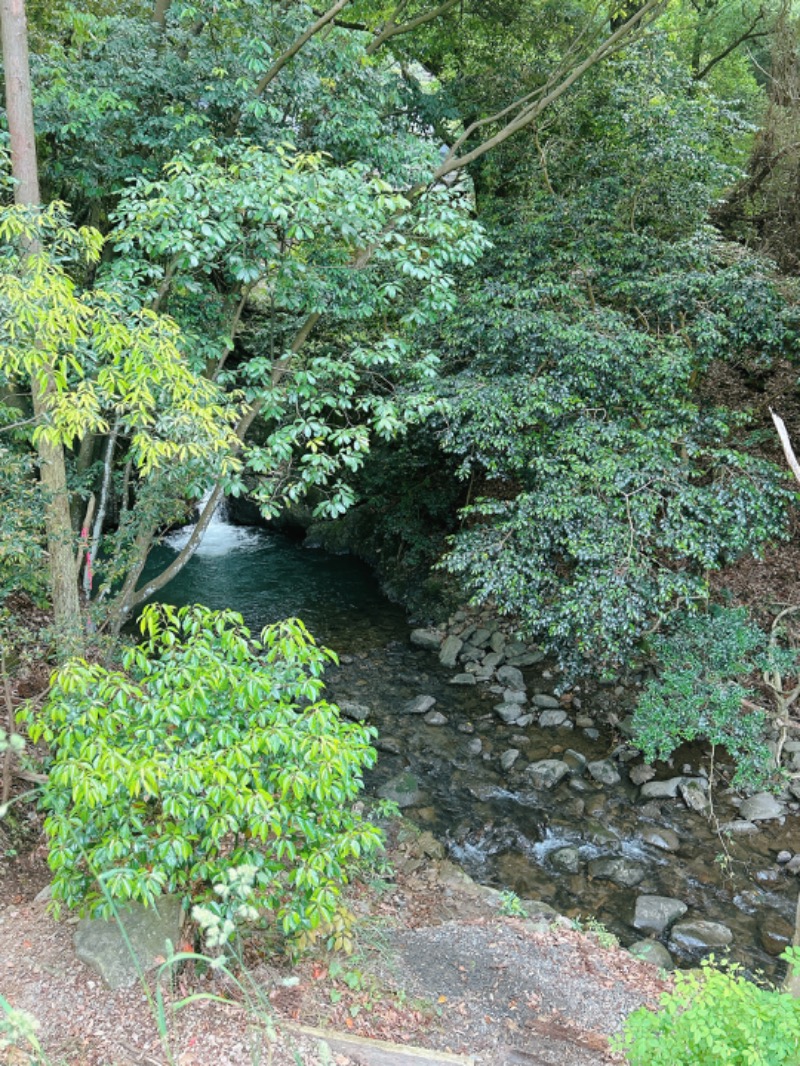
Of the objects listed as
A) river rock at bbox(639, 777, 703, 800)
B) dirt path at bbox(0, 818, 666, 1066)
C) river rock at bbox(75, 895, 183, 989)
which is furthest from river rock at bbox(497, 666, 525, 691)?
river rock at bbox(75, 895, 183, 989)

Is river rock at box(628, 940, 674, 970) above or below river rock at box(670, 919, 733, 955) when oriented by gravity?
above

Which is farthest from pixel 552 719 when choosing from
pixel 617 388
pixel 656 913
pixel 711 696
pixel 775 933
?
pixel 617 388

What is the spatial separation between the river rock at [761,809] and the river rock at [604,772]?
4.79ft

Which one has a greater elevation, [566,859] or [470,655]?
[470,655]

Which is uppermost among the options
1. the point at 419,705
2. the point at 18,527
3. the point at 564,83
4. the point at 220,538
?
the point at 564,83

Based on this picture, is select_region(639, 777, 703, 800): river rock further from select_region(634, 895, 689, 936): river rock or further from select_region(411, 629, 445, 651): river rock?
select_region(411, 629, 445, 651): river rock

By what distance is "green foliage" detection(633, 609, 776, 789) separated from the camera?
8.02 metres

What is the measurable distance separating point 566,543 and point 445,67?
9734 mm

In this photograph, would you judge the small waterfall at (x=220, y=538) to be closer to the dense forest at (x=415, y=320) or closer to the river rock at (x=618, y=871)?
the dense forest at (x=415, y=320)

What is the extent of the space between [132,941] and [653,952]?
474cm

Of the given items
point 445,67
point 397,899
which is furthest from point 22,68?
point 445,67

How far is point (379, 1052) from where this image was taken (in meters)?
4.20

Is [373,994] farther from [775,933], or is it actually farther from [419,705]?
[419,705]

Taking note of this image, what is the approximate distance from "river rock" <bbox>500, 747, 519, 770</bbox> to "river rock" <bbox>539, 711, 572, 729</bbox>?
862 millimetres
